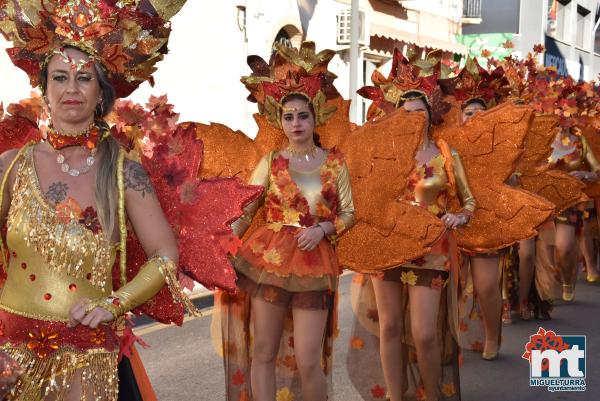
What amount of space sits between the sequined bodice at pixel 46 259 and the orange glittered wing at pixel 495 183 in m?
4.18

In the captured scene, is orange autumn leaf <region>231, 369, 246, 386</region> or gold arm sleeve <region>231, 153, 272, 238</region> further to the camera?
orange autumn leaf <region>231, 369, 246, 386</region>

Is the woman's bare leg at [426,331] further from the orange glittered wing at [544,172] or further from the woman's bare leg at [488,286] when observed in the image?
the orange glittered wing at [544,172]

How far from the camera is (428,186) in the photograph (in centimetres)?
604

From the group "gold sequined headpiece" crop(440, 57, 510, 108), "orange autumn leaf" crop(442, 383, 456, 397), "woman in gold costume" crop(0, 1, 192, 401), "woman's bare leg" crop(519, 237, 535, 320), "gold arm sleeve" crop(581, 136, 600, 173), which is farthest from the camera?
"gold arm sleeve" crop(581, 136, 600, 173)

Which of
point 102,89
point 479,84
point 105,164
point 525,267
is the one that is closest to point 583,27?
point 525,267

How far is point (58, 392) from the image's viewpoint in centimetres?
304

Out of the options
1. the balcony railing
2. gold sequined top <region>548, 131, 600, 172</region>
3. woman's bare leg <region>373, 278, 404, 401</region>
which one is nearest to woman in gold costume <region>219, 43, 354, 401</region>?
woman's bare leg <region>373, 278, 404, 401</region>

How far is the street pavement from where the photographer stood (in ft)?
21.5

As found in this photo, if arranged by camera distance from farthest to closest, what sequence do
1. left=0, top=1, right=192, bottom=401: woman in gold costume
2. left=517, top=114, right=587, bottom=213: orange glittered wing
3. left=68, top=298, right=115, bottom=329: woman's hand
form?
1. left=517, top=114, right=587, bottom=213: orange glittered wing
2. left=0, top=1, right=192, bottom=401: woman in gold costume
3. left=68, top=298, right=115, bottom=329: woman's hand

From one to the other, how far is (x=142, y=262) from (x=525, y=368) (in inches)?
187

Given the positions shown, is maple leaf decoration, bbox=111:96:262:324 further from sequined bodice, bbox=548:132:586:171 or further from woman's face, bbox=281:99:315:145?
sequined bodice, bbox=548:132:586:171

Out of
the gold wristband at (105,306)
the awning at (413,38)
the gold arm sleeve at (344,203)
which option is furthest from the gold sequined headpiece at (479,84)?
the awning at (413,38)

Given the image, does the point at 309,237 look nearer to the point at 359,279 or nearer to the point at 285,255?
the point at 285,255

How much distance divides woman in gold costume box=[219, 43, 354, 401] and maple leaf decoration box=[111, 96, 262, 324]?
5.14ft
